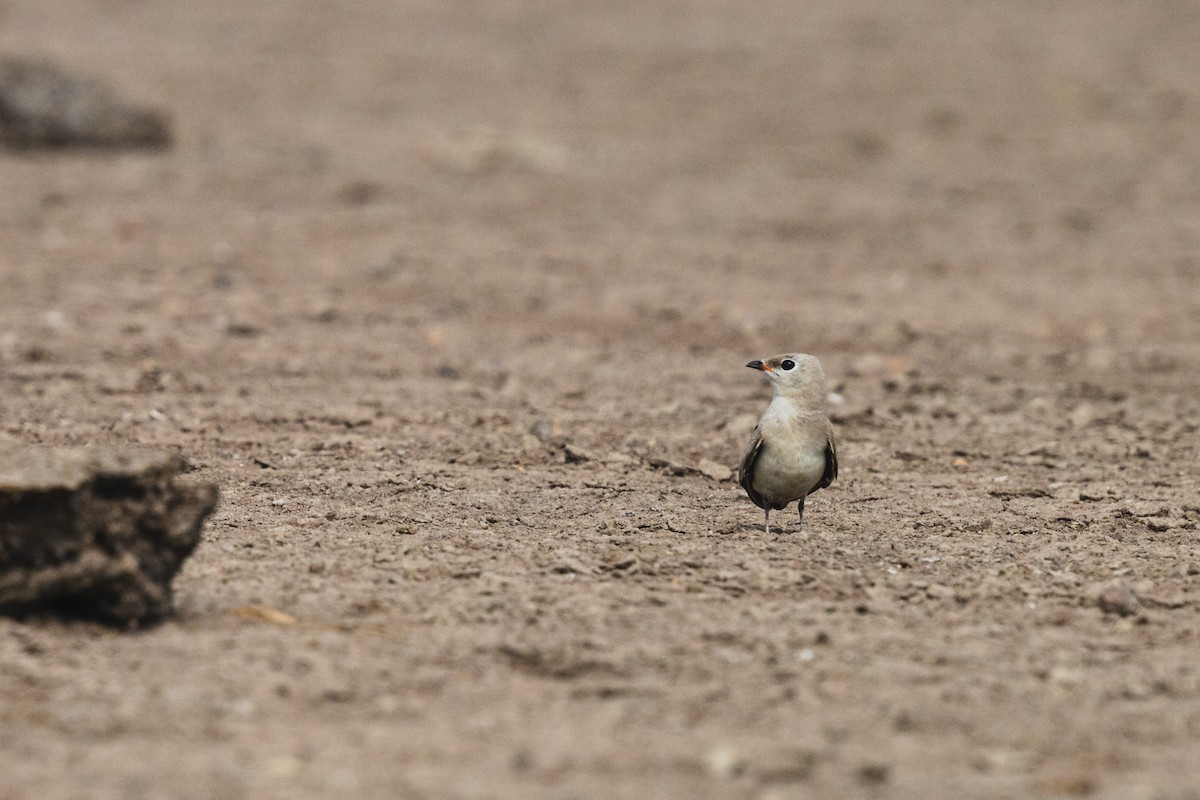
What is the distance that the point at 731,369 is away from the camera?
1020cm

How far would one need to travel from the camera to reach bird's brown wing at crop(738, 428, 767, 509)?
23.8 feet

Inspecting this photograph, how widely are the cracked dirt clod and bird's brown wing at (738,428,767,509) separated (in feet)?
8.88

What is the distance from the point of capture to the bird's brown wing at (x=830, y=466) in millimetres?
7332

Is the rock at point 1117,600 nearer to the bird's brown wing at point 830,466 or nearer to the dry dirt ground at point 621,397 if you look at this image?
the dry dirt ground at point 621,397

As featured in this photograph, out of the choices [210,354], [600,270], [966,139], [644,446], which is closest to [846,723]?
[644,446]

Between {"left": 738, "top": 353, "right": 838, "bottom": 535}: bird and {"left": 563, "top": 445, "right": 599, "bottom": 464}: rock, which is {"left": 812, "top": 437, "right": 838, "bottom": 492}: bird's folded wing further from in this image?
{"left": 563, "top": 445, "right": 599, "bottom": 464}: rock

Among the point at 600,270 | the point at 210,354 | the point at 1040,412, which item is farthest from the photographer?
the point at 600,270

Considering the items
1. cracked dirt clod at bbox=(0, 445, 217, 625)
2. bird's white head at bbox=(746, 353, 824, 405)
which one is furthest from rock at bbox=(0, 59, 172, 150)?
cracked dirt clod at bbox=(0, 445, 217, 625)

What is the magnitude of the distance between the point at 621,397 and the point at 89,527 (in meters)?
4.47

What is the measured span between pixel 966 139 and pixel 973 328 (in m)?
6.20

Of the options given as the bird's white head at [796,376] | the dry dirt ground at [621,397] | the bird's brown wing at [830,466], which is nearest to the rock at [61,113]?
the dry dirt ground at [621,397]

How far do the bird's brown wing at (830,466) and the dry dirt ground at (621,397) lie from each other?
0.22m

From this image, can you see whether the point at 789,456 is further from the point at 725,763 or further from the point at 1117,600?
the point at 725,763

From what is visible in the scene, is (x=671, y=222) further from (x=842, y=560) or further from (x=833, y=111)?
(x=842, y=560)
